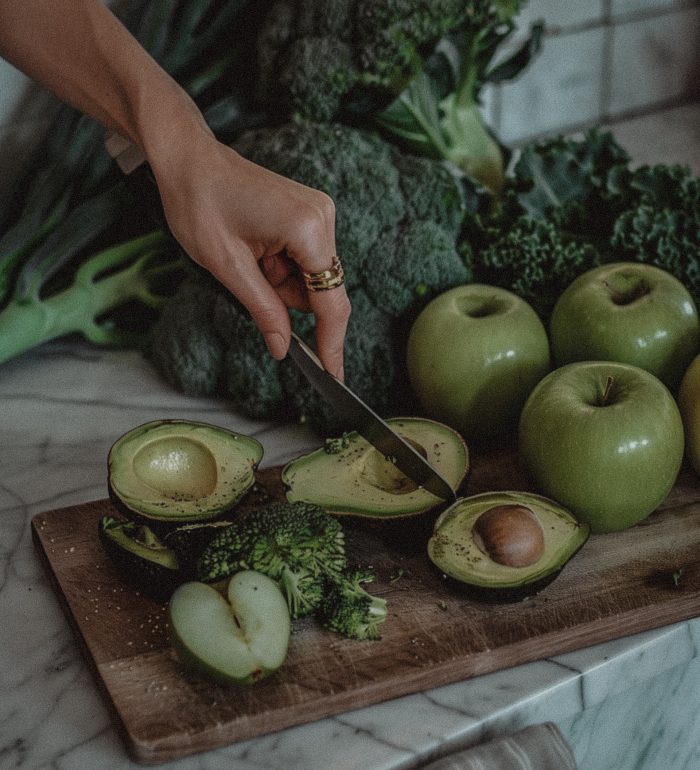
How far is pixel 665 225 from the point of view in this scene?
121cm

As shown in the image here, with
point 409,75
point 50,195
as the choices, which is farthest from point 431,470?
point 50,195

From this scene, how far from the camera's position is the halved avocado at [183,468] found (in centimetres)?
92

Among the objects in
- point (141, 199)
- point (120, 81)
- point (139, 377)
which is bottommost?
point (139, 377)

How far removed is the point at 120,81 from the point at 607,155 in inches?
28.1

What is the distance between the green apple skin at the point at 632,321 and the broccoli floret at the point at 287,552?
38 centimetres

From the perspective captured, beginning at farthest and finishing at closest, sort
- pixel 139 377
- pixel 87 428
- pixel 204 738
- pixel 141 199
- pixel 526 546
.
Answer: pixel 139 377 → pixel 87 428 → pixel 141 199 → pixel 526 546 → pixel 204 738

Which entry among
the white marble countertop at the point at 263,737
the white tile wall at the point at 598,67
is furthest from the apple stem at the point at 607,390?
the white tile wall at the point at 598,67

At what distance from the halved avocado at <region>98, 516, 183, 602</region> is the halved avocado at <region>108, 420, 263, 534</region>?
16mm

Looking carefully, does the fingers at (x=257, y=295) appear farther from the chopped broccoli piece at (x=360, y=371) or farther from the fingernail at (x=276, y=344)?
the chopped broccoli piece at (x=360, y=371)

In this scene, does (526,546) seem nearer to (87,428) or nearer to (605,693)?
(605,693)

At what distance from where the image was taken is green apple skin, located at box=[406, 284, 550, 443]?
1071 millimetres

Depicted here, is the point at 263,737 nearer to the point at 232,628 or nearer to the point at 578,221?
the point at 232,628

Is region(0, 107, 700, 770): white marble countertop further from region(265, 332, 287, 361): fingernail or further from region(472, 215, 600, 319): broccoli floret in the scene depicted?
region(472, 215, 600, 319): broccoli floret

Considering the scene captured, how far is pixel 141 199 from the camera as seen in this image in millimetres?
1064
